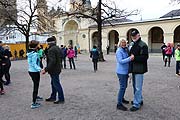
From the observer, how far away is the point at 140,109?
7285mm

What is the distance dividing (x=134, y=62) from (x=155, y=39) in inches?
1737

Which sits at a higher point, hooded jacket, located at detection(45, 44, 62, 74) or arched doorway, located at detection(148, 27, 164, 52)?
arched doorway, located at detection(148, 27, 164, 52)

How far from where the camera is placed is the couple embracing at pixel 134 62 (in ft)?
22.9

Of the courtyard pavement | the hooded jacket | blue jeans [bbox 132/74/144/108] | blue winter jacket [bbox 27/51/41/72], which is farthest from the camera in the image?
the hooded jacket

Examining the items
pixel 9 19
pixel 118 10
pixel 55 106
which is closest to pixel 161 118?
pixel 55 106

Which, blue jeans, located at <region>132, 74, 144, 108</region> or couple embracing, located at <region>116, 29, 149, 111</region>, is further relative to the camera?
A: blue jeans, located at <region>132, 74, 144, 108</region>

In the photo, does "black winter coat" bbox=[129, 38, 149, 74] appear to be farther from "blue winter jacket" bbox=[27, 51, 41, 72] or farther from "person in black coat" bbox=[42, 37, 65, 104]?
"blue winter jacket" bbox=[27, 51, 41, 72]

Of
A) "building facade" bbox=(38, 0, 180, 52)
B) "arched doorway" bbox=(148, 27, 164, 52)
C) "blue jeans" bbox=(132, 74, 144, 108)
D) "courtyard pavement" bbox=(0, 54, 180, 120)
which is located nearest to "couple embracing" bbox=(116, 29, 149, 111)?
"blue jeans" bbox=(132, 74, 144, 108)

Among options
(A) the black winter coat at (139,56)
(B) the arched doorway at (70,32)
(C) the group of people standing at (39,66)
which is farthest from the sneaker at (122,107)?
(B) the arched doorway at (70,32)

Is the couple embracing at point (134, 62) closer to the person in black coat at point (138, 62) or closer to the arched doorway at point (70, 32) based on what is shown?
the person in black coat at point (138, 62)

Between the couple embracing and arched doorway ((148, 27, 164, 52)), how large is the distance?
42409 mm

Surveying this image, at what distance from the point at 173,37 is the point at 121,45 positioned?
39243 millimetres

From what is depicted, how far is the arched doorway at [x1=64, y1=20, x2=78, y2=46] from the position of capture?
63.6m

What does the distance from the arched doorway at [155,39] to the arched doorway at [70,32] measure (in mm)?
19323
